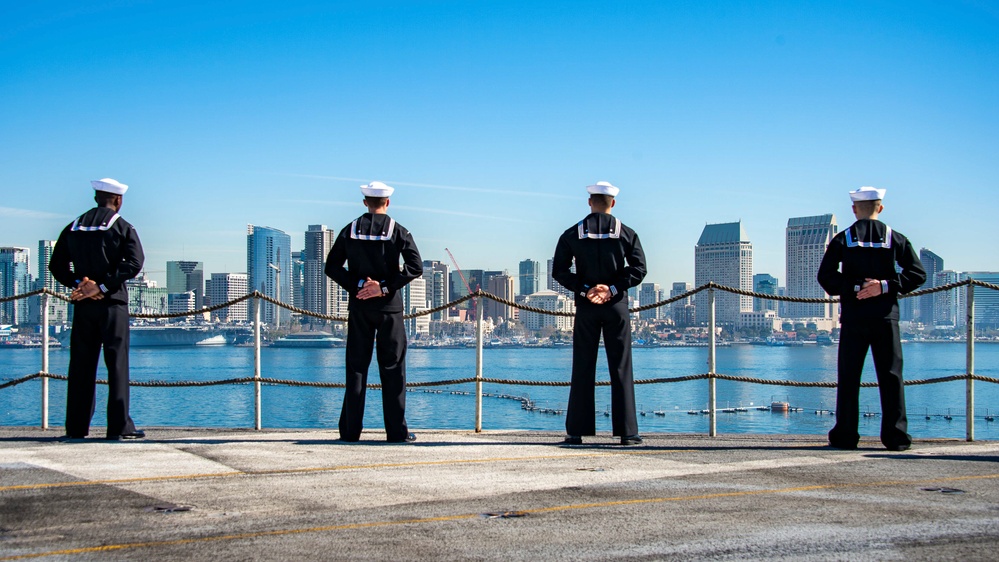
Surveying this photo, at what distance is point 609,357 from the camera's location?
27.2 feet

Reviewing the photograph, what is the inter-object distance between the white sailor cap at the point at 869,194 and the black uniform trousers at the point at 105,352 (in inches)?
240

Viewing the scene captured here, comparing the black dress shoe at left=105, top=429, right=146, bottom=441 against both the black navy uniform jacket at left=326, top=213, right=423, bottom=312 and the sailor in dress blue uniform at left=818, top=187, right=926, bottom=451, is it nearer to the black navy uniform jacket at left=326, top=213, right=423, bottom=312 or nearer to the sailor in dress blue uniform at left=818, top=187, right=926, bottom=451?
the black navy uniform jacket at left=326, top=213, right=423, bottom=312

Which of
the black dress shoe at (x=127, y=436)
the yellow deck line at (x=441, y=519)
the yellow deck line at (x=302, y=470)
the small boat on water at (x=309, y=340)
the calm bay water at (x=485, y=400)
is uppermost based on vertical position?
the yellow deck line at (x=441, y=519)

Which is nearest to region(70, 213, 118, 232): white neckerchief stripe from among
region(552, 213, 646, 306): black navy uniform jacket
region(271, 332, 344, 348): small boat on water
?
region(552, 213, 646, 306): black navy uniform jacket

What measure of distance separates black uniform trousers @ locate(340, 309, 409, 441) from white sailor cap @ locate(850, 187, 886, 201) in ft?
12.6

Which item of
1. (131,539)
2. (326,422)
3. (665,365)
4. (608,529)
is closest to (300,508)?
(131,539)

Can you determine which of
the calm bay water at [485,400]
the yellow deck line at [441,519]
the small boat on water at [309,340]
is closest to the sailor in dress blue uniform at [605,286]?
the yellow deck line at [441,519]

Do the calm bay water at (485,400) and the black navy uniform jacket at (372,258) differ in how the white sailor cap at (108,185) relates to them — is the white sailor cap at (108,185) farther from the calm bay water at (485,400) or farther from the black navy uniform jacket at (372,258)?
the calm bay water at (485,400)

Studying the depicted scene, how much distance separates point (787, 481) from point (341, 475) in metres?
2.71

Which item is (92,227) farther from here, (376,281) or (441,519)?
(441,519)

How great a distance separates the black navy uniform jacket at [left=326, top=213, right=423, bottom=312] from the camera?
8391 millimetres

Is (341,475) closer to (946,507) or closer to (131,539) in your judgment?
(131,539)


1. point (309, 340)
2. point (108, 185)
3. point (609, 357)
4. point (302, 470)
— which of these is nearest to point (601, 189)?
point (609, 357)

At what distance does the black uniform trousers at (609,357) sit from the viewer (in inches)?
327
